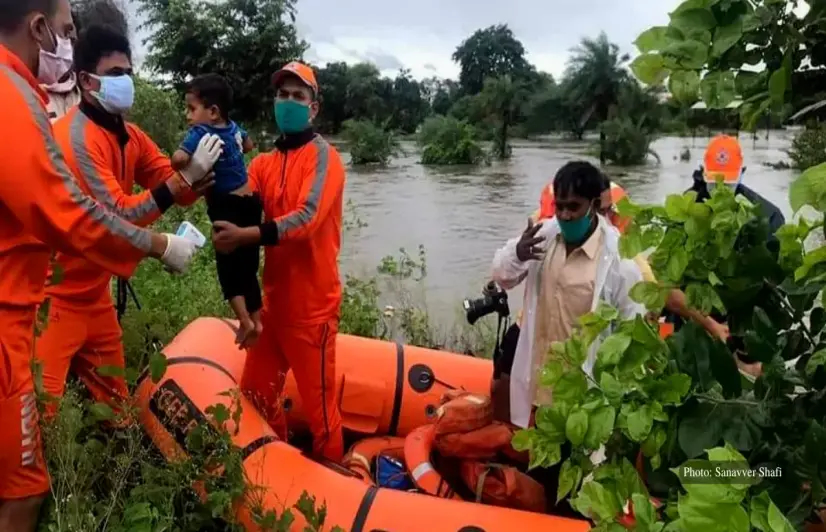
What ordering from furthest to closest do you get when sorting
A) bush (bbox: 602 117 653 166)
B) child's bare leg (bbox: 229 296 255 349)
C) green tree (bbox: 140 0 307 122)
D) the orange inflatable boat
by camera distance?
1. bush (bbox: 602 117 653 166)
2. green tree (bbox: 140 0 307 122)
3. child's bare leg (bbox: 229 296 255 349)
4. the orange inflatable boat

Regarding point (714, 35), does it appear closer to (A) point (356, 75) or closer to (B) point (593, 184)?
(B) point (593, 184)

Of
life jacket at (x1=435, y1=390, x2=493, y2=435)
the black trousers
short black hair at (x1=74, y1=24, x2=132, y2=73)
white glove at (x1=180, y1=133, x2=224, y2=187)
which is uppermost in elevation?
short black hair at (x1=74, y1=24, x2=132, y2=73)

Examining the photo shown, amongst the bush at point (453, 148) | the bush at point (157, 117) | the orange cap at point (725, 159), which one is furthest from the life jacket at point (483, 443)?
the bush at point (453, 148)

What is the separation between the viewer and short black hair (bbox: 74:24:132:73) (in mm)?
2631

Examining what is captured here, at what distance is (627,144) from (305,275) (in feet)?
89.8

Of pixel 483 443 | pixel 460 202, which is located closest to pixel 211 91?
pixel 483 443

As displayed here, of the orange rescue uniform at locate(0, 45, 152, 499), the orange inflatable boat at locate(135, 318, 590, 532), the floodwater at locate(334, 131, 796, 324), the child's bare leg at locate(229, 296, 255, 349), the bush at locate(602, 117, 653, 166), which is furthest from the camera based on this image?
the bush at locate(602, 117, 653, 166)

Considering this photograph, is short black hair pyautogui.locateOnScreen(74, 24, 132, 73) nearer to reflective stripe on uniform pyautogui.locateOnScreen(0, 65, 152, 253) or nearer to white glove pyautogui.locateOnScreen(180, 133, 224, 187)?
white glove pyautogui.locateOnScreen(180, 133, 224, 187)

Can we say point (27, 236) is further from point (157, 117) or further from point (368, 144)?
point (368, 144)

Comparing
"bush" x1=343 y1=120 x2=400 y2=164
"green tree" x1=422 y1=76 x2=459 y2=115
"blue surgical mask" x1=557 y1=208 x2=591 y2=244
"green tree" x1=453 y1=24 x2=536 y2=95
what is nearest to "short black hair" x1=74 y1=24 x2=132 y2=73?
"blue surgical mask" x1=557 y1=208 x2=591 y2=244

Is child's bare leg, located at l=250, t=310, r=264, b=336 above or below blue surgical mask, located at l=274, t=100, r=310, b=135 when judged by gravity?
below

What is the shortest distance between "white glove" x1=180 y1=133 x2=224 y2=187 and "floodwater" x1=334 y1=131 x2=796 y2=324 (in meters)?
1.36

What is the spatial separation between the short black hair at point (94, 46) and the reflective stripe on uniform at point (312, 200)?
0.77 meters

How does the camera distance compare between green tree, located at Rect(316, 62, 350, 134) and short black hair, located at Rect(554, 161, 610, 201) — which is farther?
green tree, located at Rect(316, 62, 350, 134)
